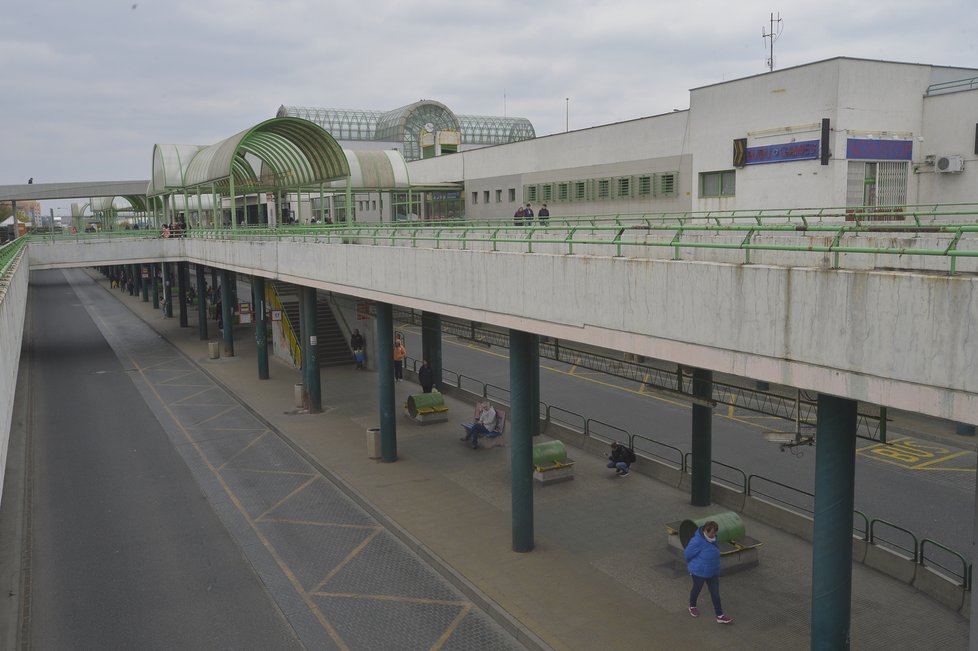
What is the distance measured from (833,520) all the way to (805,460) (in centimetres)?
1039

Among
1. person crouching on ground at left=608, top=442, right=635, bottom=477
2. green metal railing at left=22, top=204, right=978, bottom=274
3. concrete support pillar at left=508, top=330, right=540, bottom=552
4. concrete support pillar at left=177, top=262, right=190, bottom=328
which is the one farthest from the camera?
concrete support pillar at left=177, top=262, right=190, bottom=328

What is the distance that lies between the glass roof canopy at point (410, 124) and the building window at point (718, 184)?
4167 cm

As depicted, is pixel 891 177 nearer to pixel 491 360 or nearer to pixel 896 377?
pixel 491 360

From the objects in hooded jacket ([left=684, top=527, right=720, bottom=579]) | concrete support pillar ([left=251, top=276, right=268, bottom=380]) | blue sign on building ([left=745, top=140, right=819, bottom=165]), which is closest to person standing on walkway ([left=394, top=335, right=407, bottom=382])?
concrete support pillar ([left=251, top=276, right=268, bottom=380])

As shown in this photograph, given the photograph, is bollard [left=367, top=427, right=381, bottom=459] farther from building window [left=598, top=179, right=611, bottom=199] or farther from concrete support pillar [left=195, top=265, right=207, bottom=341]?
concrete support pillar [left=195, top=265, right=207, bottom=341]

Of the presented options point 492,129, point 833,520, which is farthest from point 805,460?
point 492,129

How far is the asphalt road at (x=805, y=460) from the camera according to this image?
13.5 m

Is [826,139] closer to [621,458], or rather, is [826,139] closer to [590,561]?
[621,458]

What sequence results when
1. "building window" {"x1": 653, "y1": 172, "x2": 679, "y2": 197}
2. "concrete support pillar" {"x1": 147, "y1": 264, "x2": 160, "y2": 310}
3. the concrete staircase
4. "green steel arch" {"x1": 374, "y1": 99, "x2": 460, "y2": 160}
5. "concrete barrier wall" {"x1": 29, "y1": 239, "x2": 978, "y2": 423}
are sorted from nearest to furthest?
"concrete barrier wall" {"x1": 29, "y1": 239, "x2": 978, "y2": 423}, "building window" {"x1": 653, "y1": 172, "x2": 679, "y2": 197}, the concrete staircase, "concrete support pillar" {"x1": 147, "y1": 264, "x2": 160, "y2": 310}, "green steel arch" {"x1": 374, "y1": 99, "x2": 460, "y2": 160}

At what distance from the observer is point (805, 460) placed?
1716cm

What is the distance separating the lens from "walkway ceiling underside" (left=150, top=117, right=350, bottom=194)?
2773 cm

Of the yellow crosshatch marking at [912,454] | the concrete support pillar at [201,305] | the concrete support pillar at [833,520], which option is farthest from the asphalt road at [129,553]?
the concrete support pillar at [201,305]

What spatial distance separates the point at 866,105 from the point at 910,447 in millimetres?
9171

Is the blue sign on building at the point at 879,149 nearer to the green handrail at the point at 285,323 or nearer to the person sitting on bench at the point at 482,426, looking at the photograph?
the person sitting on bench at the point at 482,426
